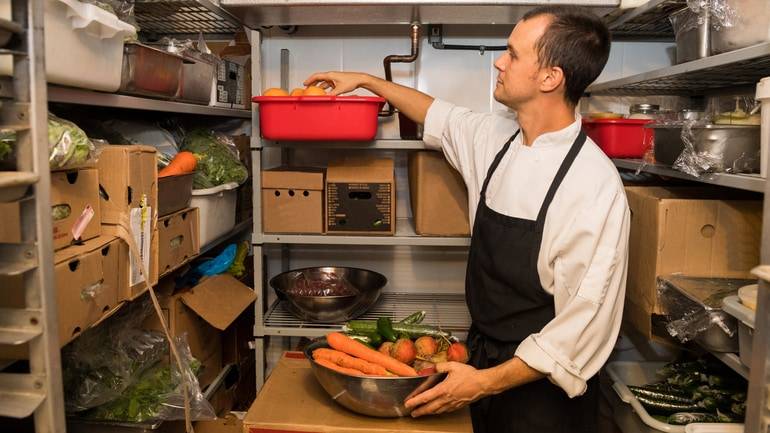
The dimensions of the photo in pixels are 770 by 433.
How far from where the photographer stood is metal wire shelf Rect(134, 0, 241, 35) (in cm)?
212

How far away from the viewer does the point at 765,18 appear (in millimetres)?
1482

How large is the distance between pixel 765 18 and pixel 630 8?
768 millimetres

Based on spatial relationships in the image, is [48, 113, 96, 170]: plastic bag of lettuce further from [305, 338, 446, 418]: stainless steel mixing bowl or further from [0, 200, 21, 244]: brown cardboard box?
[305, 338, 446, 418]: stainless steel mixing bowl

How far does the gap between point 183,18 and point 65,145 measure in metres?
1.32

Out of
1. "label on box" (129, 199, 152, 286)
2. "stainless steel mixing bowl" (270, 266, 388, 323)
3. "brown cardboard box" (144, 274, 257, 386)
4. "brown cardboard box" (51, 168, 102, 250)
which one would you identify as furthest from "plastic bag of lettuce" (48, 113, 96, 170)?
"stainless steel mixing bowl" (270, 266, 388, 323)

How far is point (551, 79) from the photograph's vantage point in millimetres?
1752

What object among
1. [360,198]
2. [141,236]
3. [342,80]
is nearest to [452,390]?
[141,236]

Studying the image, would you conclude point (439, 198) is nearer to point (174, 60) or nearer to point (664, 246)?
point (664, 246)

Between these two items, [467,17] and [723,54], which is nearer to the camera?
[723,54]

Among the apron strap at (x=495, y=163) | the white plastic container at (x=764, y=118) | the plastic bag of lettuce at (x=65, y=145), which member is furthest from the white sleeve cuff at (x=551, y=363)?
the plastic bag of lettuce at (x=65, y=145)

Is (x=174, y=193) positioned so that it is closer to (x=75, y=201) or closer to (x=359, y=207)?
(x=75, y=201)

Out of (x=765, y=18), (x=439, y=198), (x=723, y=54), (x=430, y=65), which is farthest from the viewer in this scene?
(x=430, y=65)

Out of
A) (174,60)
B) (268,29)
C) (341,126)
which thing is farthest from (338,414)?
(268,29)

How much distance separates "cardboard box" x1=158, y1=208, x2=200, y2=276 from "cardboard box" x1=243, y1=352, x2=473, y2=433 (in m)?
0.49
